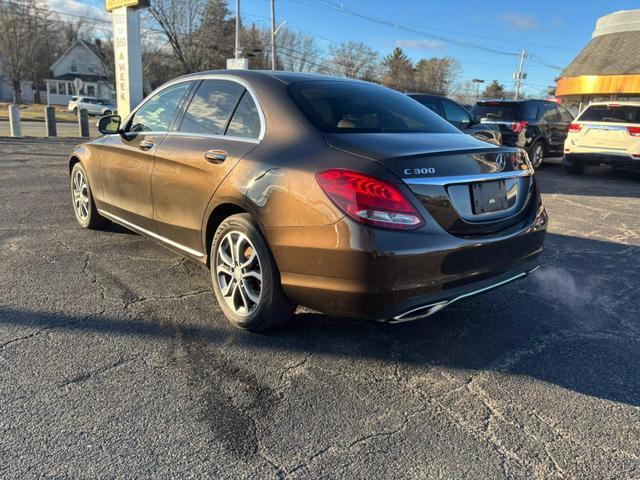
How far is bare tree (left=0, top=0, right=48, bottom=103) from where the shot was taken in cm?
4875

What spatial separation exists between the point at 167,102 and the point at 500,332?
3160 millimetres

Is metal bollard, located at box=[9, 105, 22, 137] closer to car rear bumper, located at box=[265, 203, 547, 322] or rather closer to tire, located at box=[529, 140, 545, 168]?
Result: tire, located at box=[529, 140, 545, 168]

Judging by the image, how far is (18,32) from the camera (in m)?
50.4

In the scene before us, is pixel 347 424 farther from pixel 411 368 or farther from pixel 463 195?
pixel 463 195

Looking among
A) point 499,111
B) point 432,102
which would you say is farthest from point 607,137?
point 432,102

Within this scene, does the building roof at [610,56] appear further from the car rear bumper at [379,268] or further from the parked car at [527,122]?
the car rear bumper at [379,268]

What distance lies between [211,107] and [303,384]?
211cm

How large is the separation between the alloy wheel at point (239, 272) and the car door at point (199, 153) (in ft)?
1.09

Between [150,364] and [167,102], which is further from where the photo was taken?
[167,102]

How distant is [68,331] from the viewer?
3090mm

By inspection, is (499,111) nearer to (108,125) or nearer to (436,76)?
(108,125)

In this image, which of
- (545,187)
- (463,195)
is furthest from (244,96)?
(545,187)

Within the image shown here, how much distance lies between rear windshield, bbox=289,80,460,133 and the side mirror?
7.23 ft

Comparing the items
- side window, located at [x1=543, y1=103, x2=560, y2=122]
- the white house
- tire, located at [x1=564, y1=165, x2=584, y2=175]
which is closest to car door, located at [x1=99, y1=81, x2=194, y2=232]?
tire, located at [x1=564, y1=165, x2=584, y2=175]
